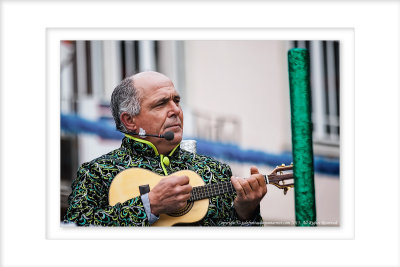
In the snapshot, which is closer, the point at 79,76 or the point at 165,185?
the point at 165,185

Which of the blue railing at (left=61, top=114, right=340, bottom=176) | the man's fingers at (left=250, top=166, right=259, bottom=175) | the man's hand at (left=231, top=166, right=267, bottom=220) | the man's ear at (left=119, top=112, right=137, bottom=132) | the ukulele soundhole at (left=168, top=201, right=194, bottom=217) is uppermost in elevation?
the man's ear at (left=119, top=112, right=137, bottom=132)

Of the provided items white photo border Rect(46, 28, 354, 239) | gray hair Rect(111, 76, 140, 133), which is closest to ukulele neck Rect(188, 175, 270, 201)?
white photo border Rect(46, 28, 354, 239)

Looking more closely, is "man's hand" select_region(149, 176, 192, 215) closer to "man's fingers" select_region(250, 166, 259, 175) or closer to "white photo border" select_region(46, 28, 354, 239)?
"man's fingers" select_region(250, 166, 259, 175)

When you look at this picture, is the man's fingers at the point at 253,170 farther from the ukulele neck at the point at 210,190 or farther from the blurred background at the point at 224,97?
the ukulele neck at the point at 210,190

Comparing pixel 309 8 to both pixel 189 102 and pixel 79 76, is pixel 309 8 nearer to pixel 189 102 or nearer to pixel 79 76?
pixel 189 102

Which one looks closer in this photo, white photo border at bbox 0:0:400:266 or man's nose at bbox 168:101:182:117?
man's nose at bbox 168:101:182:117

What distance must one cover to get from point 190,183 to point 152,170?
30 centimetres

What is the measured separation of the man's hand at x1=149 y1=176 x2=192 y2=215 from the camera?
507 centimetres

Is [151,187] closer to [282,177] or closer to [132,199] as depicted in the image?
[132,199]

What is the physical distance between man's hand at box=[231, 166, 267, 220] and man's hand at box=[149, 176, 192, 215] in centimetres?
36

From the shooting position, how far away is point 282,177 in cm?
521

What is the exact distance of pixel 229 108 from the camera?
5594mm
